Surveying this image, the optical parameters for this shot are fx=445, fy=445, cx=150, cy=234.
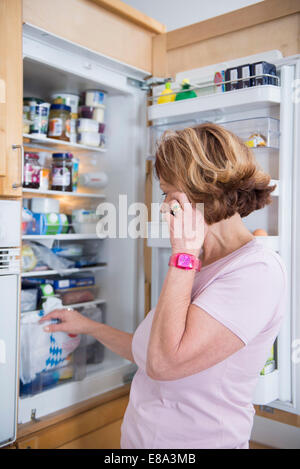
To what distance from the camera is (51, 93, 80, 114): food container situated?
5.66 ft

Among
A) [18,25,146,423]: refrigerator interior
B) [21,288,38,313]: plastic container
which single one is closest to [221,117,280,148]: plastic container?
[18,25,146,423]: refrigerator interior

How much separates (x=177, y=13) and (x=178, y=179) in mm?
1596

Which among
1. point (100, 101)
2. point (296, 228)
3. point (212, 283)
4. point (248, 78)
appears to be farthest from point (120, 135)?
point (212, 283)

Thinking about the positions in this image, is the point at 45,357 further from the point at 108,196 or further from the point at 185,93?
the point at 185,93

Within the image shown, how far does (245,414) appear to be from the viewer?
924 mm

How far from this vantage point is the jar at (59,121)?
1.65m

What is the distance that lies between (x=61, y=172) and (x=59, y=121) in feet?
0.62

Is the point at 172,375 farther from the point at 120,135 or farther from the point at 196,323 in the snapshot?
the point at 120,135

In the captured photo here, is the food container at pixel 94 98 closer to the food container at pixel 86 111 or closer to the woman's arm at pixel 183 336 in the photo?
the food container at pixel 86 111

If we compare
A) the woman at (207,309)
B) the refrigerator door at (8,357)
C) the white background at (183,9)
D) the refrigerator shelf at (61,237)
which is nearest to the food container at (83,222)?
the refrigerator shelf at (61,237)

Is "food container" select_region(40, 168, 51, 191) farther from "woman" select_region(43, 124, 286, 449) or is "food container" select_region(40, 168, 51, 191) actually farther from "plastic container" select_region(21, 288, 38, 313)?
"woman" select_region(43, 124, 286, 449)

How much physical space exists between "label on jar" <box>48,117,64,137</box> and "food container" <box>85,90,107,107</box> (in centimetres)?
16

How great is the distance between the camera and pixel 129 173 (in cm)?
178

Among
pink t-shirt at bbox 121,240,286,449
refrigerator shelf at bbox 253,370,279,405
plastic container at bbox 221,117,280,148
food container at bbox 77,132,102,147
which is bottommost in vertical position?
refrigerator shelf at bbox 253,370,279,405
